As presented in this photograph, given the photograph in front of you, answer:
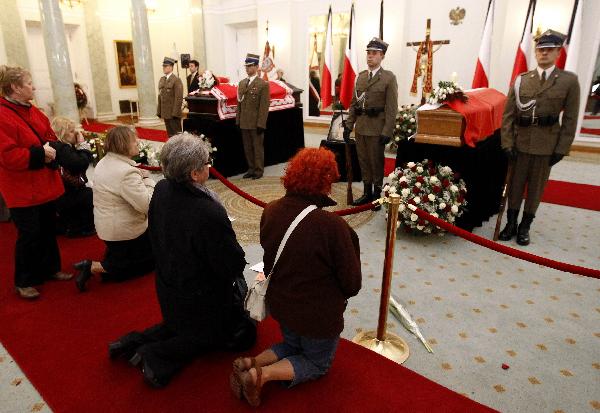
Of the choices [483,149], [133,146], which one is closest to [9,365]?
[133,146]

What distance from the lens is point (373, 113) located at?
5.02m

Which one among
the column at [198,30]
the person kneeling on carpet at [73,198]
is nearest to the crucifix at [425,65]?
the person kneeling on carpet at [73,198]

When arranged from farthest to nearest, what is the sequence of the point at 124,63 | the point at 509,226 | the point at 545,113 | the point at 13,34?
1. the point at 124,63
2. the point at 13,34
3. the point at 509,226
4. the point at 545,113

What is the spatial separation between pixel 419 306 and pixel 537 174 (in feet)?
6.60

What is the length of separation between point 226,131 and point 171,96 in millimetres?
1720

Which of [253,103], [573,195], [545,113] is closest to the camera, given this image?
[545,113]

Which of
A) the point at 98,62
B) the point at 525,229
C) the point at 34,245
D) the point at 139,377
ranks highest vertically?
the point at 98,62

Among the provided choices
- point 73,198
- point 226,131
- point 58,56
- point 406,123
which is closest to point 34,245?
point 73,198

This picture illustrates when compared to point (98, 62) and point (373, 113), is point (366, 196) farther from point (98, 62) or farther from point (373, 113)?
point (98, 62)

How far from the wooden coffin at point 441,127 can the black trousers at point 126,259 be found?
9.63 ft

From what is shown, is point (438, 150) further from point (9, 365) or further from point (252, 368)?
point (9, 365)

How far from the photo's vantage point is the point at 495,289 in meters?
3.39

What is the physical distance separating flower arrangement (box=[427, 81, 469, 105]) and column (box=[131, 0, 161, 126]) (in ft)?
35.1

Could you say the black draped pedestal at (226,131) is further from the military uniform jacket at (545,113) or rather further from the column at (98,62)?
the column at (98,62)
